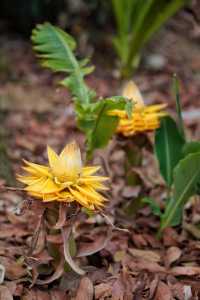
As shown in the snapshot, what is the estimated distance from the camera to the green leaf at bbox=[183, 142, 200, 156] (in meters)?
1.57

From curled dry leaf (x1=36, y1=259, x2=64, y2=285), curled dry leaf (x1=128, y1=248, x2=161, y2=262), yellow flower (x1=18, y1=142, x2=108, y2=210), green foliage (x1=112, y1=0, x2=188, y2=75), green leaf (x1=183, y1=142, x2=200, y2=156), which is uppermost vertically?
green foliage (x1=112, y1=0, x2=188, y2=75)

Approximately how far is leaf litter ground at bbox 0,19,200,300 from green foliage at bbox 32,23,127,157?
7cm

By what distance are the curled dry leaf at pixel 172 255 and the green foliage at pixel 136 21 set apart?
54.4 inches

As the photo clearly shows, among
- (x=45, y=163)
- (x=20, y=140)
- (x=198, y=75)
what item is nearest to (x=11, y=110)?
(x=20, y=140)

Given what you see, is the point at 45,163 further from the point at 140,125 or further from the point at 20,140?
the point at 140,125

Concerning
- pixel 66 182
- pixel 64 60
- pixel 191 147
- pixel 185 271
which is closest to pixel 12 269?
pixel 66 182

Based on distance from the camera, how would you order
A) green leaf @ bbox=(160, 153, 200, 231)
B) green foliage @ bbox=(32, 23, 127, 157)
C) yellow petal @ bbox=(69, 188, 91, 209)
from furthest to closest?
green foliage @ bbox=(32, 23, 127, 157) → green leaf @ bbox=(160, 153, 200, 231) → yellow petal @ bbox=(69, 188, 91, 209)

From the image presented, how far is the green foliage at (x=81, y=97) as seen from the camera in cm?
162

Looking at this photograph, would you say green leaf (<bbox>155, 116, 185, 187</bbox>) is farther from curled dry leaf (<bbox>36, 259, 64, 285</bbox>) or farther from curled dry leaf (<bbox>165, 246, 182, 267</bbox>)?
curled dry leaf (<bbox>36, 259, 64, 285</bbox>)

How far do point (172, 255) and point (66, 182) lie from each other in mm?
478

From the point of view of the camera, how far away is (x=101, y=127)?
1.68m

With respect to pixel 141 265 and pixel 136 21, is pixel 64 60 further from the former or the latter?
pixel 136 21

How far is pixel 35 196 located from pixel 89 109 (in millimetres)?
394

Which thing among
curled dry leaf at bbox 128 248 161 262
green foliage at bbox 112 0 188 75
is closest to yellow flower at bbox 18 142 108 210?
curled dry leaf at bbox 128 248 161 262
